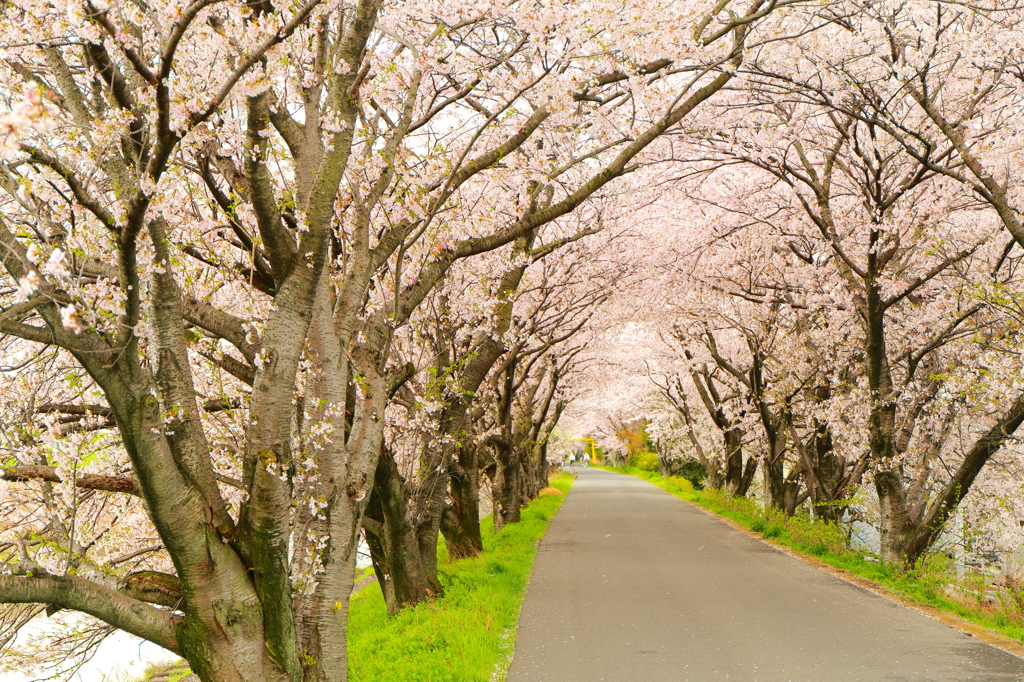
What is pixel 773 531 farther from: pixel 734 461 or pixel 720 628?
pixel 734 461

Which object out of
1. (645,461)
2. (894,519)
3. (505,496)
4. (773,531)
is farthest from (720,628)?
(645,461)

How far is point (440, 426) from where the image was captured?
1151cm

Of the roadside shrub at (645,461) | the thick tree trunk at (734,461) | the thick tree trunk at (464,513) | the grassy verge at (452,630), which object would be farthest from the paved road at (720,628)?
the roadside shrub at (645,461)

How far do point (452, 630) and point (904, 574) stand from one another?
24.6 feet

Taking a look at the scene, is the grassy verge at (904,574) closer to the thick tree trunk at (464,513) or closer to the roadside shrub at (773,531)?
the roadside shrub at (773,531)

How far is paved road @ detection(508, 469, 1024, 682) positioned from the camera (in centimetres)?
721

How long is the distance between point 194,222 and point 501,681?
541cm

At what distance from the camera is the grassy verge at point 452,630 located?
7480 mm

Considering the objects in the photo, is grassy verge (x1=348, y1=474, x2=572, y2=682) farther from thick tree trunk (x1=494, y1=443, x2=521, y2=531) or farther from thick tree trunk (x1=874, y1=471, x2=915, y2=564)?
thick tree trunk (x1=494, y1=443, x2=521, y2=531)

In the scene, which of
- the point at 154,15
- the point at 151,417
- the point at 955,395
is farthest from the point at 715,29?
the point at 955,395

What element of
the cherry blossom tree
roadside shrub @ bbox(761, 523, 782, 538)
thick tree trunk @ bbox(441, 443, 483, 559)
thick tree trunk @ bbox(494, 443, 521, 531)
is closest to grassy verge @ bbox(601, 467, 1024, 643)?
roadside shrub @ bbox(761, 523, 782, 538)

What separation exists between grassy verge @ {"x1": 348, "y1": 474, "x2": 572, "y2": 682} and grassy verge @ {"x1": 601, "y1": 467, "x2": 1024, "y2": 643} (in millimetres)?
5684

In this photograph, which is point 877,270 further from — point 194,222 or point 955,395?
point 194,222

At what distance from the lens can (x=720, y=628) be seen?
898 centimetres
